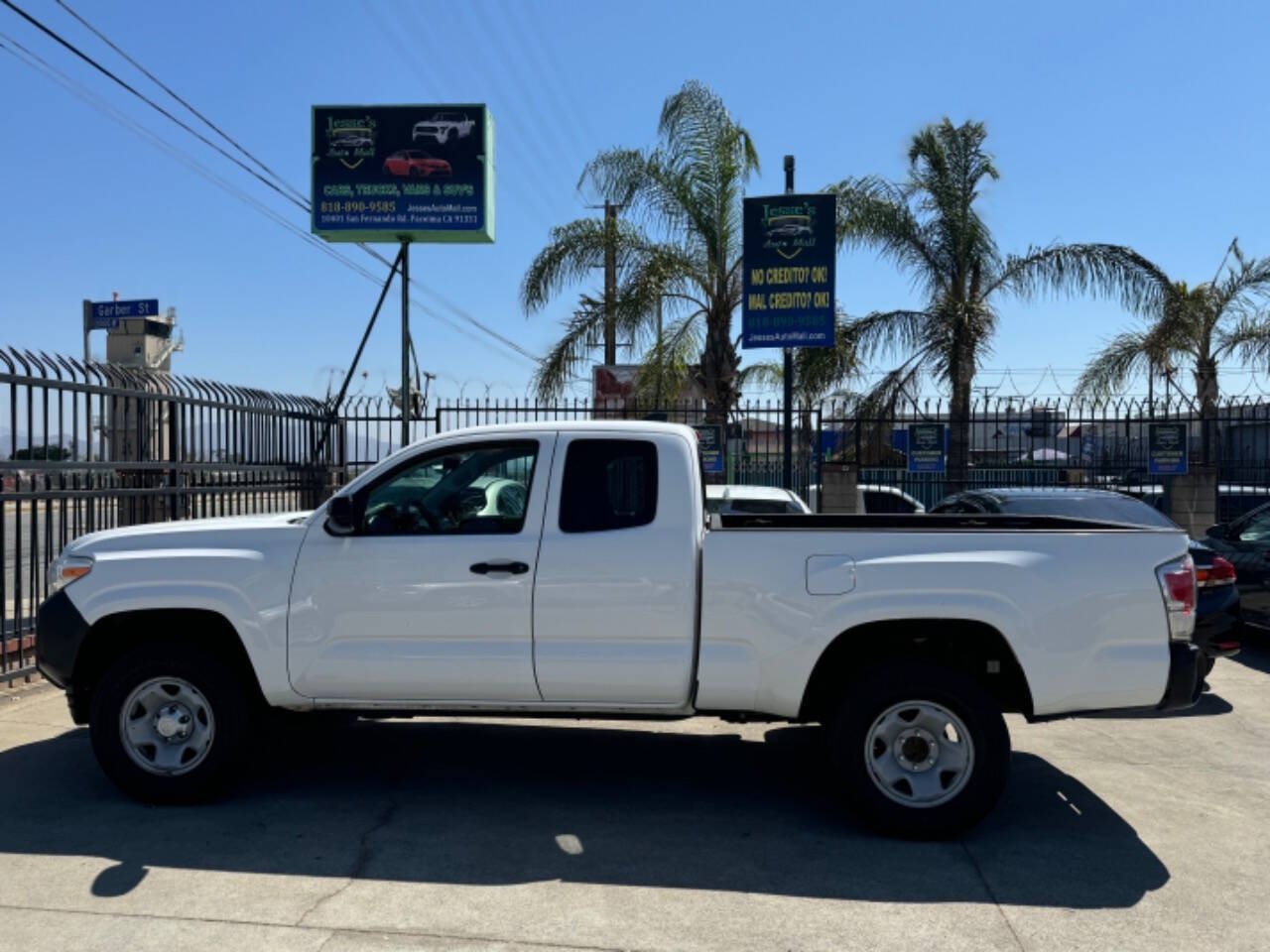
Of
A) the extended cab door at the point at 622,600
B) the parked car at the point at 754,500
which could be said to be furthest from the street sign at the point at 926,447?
the extended cab door at the point at 622,600

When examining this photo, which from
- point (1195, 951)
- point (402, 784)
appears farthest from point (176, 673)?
point (1195, 951)

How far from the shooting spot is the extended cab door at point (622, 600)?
202 inches

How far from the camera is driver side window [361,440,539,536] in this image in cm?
539

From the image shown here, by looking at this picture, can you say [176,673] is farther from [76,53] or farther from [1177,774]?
[76,53]

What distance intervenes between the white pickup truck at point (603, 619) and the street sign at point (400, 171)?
9954mm

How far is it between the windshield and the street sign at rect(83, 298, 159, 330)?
43.8 metres

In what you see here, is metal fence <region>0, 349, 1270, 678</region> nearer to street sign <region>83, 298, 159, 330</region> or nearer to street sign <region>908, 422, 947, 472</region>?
street sign <region>908, 422, 947, 472</region>

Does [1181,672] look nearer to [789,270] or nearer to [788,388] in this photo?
[788,388]

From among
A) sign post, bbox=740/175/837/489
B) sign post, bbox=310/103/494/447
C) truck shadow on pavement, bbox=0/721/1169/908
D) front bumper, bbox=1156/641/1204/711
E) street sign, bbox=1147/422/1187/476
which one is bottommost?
truck shadow on pavement, bbox=0/721/1169/908

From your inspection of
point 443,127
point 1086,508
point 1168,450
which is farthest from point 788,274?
point 1168,450

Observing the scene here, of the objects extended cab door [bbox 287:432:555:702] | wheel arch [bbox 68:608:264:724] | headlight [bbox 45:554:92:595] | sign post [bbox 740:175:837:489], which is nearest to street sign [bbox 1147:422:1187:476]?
sign post [bbox 740:175:837:489]

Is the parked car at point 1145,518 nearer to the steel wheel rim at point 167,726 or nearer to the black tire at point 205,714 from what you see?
the black tire at point 205,714

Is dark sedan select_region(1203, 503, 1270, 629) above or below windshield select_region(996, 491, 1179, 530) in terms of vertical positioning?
below

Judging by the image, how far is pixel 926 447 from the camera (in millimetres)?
15414
